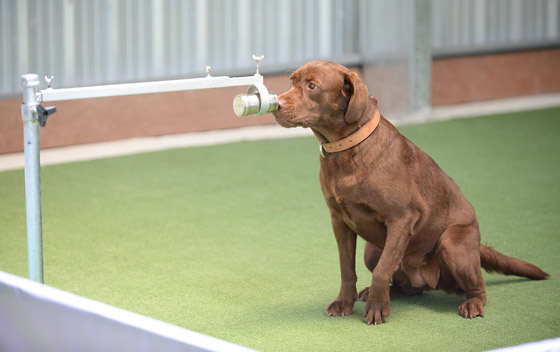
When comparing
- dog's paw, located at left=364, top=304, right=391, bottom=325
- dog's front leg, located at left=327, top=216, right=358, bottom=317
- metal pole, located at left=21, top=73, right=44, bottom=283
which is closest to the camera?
metal pole, located at left=21, top=73, right=44, bottom=283

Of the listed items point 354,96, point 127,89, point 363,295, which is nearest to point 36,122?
point 127,89

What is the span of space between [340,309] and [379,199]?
555 millimetres

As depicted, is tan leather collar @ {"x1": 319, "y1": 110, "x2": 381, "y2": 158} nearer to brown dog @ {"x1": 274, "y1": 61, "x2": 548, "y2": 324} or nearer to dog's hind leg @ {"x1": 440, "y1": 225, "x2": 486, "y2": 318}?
brown dog @ {"x1": 274, "y1": 61, "x2": 548, "y2": 324}

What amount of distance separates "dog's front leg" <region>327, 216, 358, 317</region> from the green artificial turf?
0.06 metres

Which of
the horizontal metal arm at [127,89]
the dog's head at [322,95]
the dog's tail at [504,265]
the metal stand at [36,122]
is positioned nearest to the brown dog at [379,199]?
the dog's head at [322,95]

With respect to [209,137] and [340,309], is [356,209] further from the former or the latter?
[209,137]

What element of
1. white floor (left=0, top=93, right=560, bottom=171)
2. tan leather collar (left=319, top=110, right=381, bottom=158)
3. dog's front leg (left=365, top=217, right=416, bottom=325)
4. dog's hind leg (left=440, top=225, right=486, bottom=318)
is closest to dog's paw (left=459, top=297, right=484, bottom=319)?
dog's hind leg (left=440, top=225, right=486, bottom=318)

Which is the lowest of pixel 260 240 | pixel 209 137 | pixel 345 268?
pixel 260 240

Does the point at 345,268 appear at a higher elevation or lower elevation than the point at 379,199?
lower

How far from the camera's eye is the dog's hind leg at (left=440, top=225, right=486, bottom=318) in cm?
368

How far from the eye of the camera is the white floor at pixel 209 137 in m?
7.00

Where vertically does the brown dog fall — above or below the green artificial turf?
above

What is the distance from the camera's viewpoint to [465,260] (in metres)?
3.68

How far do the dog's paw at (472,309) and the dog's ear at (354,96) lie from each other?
3.18 feet
